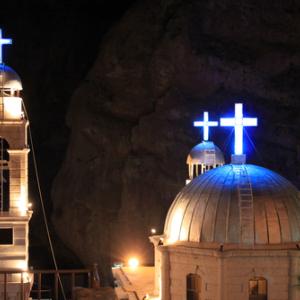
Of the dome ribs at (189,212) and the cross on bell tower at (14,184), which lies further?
the cross on bell tower at (14,184)

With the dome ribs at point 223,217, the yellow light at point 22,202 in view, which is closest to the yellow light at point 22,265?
the yellow light at point 22,202

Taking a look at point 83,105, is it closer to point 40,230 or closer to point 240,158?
point 40,230

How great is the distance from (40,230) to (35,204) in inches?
61.1

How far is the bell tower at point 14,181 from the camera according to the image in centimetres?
2580

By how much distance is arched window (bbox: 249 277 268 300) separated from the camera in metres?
21.5

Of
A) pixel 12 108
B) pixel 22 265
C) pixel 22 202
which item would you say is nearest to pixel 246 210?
pixel 22 202

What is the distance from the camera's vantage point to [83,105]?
141ft

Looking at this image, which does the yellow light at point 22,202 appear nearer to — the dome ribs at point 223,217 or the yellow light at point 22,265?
the yellow light at point 22,265

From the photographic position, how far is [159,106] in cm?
4134

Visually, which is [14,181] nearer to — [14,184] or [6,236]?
[14,184]

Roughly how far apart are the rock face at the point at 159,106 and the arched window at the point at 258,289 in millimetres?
18331

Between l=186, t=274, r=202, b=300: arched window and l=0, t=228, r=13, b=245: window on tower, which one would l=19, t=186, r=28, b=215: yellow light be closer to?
l=0, t=228, r=13, b=245: window on tower

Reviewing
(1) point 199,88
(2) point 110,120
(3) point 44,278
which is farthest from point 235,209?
(3) point 44,278

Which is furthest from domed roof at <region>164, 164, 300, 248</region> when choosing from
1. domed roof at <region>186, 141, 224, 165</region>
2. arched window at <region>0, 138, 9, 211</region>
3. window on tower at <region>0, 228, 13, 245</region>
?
domed roof at <region>186, 141, 224, 165</region>
